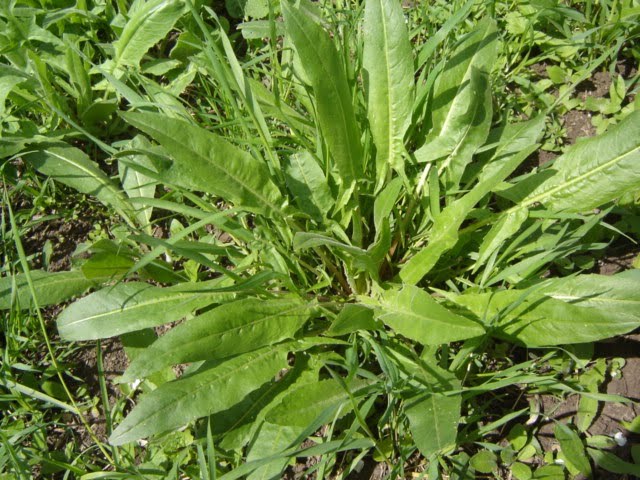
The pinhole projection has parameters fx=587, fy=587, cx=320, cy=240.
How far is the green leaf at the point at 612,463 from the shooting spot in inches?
65.3

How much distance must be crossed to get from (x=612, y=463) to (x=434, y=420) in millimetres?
580

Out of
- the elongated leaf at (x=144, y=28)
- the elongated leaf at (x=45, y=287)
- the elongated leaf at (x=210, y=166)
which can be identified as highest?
the elongated leaf at (x=144, y=28)

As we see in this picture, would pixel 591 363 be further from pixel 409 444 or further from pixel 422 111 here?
pixel 422 111

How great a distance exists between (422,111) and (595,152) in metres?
0.56

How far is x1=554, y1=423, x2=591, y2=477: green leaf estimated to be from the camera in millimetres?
1686

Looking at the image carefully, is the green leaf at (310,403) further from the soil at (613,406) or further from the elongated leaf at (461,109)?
the elongated leaf at (461,109)

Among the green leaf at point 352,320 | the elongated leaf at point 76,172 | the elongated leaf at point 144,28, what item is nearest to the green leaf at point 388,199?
the green leaf at point 352,320

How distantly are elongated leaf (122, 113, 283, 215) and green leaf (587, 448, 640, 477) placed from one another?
1.18 metres

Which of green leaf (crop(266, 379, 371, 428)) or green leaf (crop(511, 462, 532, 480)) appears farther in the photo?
green leaf (crop(511, 462, 532, 480))

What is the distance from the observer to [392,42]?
1718 millimetres

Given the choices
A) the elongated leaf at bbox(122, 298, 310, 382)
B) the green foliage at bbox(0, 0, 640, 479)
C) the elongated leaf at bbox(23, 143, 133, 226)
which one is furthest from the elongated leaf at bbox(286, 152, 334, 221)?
the elongated leaf at bbox(23, 143, 133, 226)

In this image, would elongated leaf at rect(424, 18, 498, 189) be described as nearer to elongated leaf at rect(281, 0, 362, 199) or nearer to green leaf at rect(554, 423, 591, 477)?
elongated leaf at rect(281, 0, 362, 199)

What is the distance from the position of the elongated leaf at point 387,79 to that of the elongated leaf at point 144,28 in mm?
980

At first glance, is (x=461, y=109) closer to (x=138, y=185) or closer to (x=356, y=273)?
(x=356, y=273)
